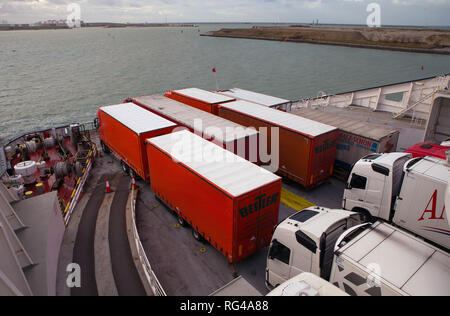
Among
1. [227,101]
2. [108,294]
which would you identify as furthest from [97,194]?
[227,101]

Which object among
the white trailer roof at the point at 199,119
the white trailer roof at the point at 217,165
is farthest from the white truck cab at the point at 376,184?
the white trailer roof at the point at 199,119

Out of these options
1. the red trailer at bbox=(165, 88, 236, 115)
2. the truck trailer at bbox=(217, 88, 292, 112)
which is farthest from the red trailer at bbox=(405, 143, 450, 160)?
the red trailer at bbox=(165, 88, 236, 115)

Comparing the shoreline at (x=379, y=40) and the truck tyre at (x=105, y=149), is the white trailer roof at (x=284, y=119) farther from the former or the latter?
the shoreline at (x=379, y=40)

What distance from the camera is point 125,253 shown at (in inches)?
414

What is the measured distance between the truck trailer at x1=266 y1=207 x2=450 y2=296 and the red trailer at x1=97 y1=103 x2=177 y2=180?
29.1 feet

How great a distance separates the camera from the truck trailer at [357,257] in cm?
620

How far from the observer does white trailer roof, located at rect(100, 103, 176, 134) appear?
1497 cm

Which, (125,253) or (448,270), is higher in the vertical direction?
(448,270)

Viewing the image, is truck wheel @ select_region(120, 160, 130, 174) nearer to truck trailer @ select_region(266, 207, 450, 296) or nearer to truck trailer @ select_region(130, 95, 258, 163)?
truck trailer @ select_region(130, 95, 258, 163)

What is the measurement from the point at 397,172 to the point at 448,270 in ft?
16.9

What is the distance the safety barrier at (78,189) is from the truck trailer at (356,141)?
1406cm
